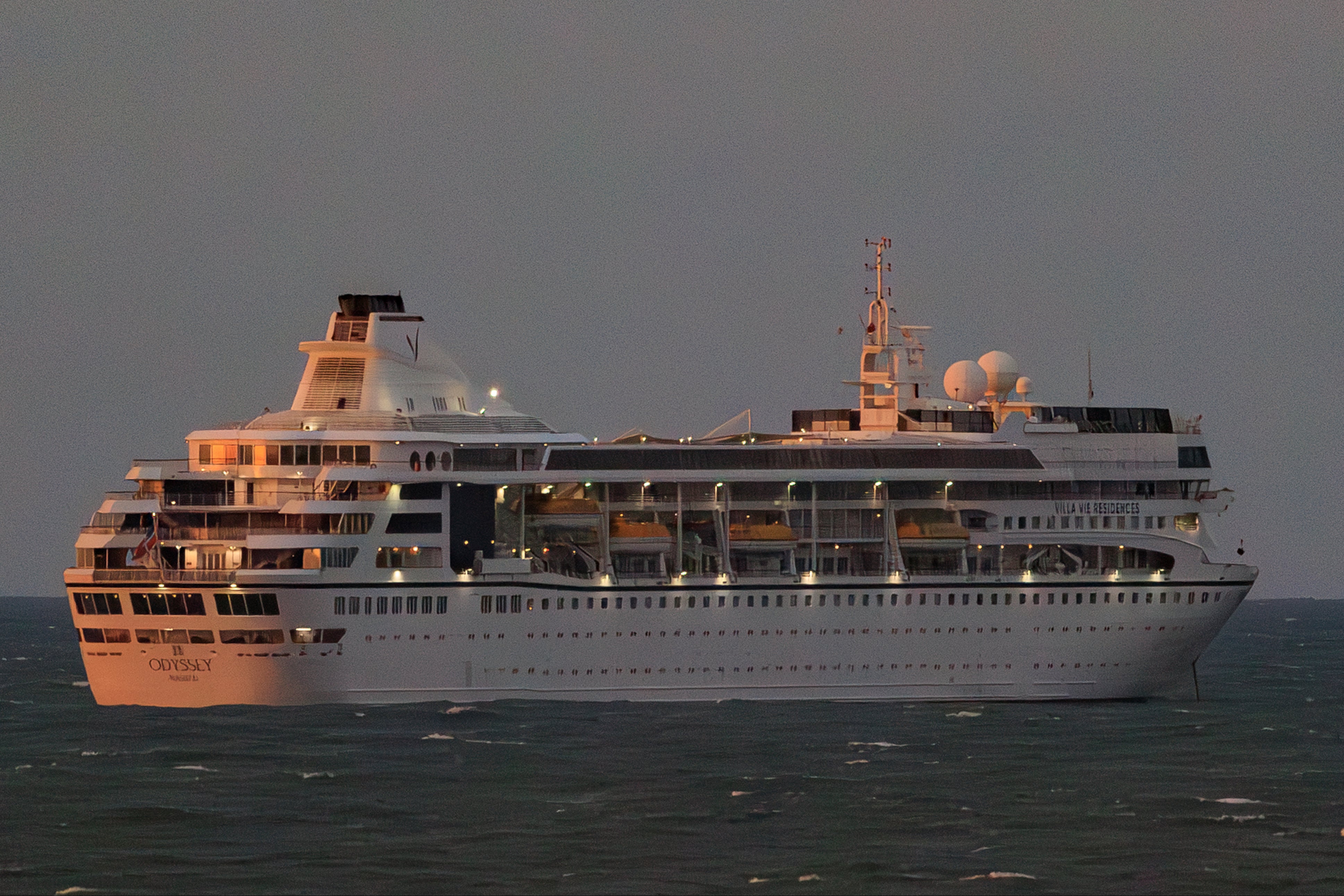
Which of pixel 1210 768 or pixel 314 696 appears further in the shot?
pixel 314 696

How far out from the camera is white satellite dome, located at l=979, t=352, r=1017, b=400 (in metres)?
59.9

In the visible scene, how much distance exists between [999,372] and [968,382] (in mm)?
991

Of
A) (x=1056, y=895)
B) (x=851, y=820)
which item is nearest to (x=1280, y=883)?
(x=1056, y=895)

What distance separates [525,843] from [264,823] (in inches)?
221

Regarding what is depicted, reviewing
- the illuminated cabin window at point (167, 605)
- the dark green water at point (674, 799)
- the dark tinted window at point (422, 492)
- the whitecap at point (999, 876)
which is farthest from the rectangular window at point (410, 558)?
the whitecap at point (999, 876)

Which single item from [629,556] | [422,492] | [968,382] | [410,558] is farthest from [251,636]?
[968,382]

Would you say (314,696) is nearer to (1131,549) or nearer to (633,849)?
(633,849)

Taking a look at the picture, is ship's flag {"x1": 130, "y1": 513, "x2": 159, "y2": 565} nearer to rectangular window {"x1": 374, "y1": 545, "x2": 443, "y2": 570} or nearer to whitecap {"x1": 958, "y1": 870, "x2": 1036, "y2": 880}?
rectangular window {"x1": 374, "y1": 545, "x2": 443, "y2": 570}

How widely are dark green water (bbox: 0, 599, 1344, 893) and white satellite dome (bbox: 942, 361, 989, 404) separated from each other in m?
9.97

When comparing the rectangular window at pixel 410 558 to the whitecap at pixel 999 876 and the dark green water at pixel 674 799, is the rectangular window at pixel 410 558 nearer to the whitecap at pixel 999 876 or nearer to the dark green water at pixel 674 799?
the dark green water at pixel 674 799

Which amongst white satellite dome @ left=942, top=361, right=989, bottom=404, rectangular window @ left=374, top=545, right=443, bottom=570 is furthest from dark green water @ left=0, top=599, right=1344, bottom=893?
white satellite dome @ left=942, top=361, right=989, bottom=404

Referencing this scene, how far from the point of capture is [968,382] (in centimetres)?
6019

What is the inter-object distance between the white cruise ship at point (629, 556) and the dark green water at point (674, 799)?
1.20 meters

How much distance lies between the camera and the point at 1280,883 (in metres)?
35.5
